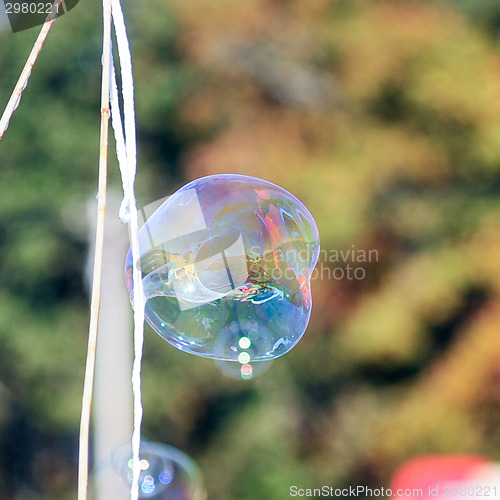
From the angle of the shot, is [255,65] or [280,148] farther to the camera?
[255,65]

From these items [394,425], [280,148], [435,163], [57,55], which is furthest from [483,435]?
[57,55]

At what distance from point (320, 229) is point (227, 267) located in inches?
82.7

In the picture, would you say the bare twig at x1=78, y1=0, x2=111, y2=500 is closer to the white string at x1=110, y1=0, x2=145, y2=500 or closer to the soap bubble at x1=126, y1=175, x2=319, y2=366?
the white string at x1=110, y1=0, x2=145, y2=500

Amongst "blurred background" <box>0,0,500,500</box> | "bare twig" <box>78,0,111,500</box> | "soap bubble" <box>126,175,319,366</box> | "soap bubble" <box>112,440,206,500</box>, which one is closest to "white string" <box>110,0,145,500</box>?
"bare twig" <box>78,0,111,500</box>

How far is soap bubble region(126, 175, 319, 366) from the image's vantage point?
0.69m

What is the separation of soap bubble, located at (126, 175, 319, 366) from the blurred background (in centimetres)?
205

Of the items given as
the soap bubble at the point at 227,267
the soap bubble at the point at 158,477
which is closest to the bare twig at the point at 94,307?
the soap bubble at the point at 227,267

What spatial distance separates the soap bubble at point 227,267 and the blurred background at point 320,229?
2053 mm

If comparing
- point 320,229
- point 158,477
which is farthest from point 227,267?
point 320,229

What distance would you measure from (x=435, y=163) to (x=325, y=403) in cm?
113

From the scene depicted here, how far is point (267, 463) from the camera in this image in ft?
9.28

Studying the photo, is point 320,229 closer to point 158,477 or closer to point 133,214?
point 158,477

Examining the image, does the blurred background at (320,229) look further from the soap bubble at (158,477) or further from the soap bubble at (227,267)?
the soap bubble at (227,267)

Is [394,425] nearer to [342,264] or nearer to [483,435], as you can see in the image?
[483,435]
